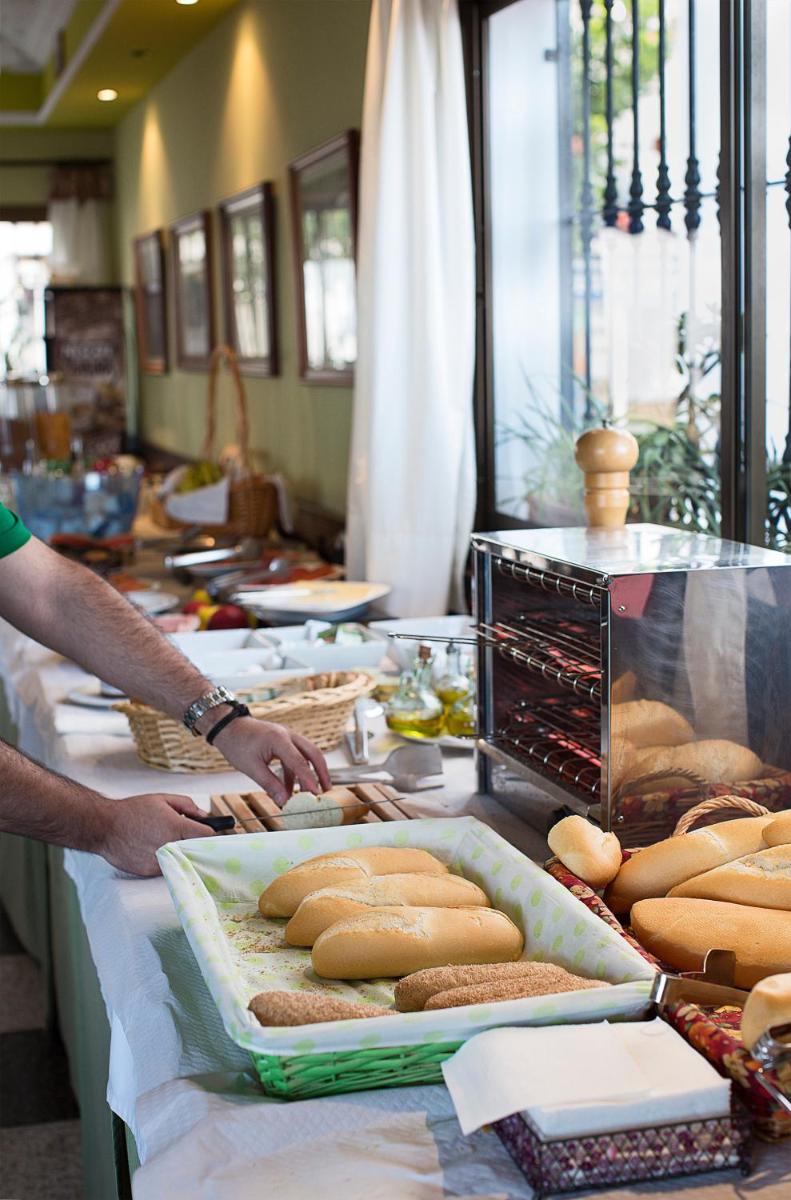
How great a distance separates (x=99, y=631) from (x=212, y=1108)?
3.05 feet

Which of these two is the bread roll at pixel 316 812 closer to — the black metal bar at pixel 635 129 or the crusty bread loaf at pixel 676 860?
the crusty bread loaf at pixel 676 860

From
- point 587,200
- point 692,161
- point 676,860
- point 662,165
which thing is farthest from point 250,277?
point 676,860

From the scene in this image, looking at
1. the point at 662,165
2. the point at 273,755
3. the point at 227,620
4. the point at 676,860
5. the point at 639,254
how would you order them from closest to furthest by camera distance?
the point at 676,860
the point at 273,755
the point at 662,165
the point at 639,254
the point at 227,620

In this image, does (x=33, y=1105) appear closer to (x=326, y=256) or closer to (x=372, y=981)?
(x=372, y=981)

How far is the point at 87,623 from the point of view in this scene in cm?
169

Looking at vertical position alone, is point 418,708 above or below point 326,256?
below

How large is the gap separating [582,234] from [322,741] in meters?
1.25

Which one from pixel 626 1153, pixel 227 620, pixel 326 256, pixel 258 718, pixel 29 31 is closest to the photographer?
pixel 626 1153

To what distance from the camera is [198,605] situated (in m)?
2.75

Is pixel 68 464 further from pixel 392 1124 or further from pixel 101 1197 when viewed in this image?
pixel 392 1124

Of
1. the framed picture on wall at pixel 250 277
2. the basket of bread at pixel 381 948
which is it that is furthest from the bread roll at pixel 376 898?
the framed picture on wall at pixel 250 277

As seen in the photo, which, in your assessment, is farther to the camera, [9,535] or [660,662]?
[9,535]

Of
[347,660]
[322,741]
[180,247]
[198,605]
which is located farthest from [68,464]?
[322,741]

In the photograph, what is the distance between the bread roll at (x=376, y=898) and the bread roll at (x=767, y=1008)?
289 mm
